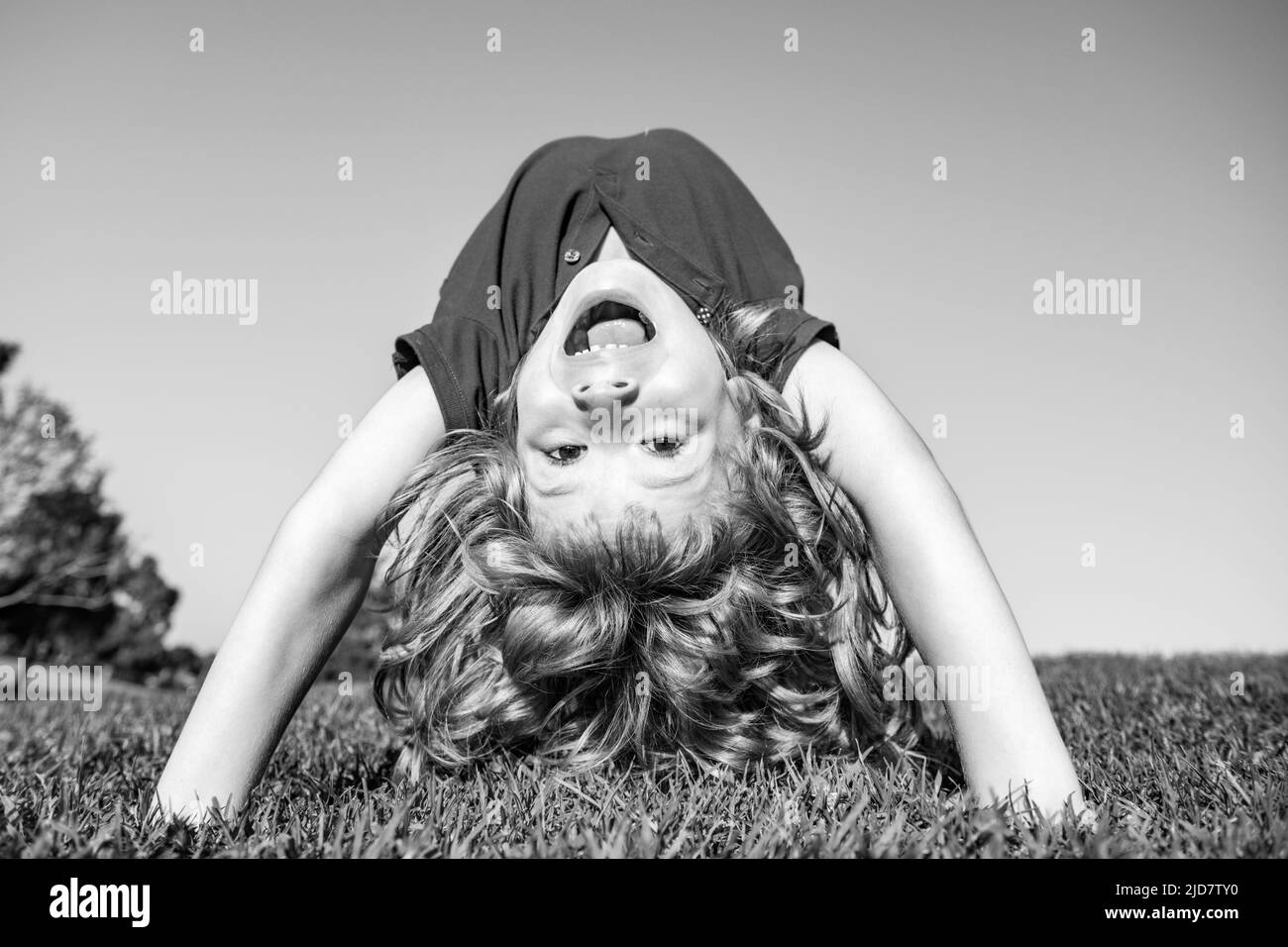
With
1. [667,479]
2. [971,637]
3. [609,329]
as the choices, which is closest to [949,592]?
[971,637]

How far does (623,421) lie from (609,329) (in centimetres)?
65

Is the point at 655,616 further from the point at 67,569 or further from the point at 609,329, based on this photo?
the point at 67,569

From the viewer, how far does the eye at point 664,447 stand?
264cm

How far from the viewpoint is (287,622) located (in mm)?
2586

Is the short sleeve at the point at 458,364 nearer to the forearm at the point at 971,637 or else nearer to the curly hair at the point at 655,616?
the curly hair at the point at 655,616

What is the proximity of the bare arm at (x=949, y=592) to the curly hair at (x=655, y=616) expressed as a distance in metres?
0.20

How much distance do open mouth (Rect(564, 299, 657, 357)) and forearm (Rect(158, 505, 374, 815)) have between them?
3.39 feet

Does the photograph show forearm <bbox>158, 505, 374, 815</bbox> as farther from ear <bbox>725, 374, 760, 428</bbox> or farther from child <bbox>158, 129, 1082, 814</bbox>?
ear <bbox>725, 374, 760, 428</bbox>

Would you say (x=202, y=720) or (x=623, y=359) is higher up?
(x=623, y=359)
